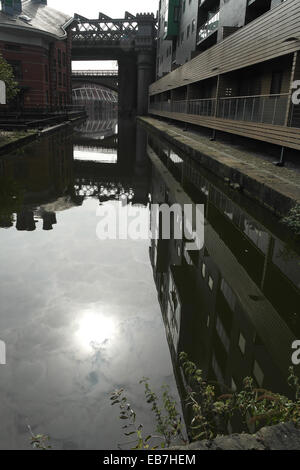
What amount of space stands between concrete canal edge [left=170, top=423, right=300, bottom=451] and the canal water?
0.94 meters

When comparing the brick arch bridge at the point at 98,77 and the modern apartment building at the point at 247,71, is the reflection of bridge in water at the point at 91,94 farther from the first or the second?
the modern apartment building at the point at 247,71

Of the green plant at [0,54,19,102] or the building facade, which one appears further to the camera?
the green plant at [0,54,19,102]

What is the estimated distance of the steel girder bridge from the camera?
6844 cm

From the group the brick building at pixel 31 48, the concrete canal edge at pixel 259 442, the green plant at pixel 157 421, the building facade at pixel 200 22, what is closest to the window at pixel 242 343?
the green plant at pixel 157 421

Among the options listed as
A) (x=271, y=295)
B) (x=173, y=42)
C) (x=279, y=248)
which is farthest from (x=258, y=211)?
(x=173, y=42)

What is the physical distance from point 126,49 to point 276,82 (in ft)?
200

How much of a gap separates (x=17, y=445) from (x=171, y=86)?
1659 inches

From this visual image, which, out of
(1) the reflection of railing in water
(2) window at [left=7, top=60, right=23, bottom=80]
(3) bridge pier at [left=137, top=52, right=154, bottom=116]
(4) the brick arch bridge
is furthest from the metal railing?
(1) the reflection of railing in water

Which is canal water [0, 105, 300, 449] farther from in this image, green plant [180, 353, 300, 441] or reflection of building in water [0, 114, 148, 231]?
green plant [180, 353, 300, 441]

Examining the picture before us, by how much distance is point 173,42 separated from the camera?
4950cm

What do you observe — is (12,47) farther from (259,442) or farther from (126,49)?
(259,442)

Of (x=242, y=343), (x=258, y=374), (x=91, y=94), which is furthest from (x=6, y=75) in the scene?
(x=91, y=94)
